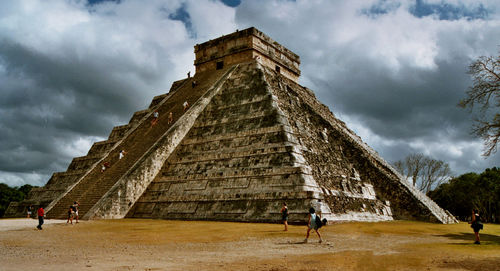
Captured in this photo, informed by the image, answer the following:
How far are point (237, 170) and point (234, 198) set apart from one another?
1203 mm

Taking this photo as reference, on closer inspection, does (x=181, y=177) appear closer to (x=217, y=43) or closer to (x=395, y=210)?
(x=395, y=210)

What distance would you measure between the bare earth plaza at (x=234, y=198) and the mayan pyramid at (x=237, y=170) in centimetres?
6

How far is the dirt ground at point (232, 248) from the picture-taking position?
6.54 metres

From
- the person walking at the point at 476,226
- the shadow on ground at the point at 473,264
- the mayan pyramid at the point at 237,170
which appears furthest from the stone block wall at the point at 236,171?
the shadow on ground at the point at 473,264

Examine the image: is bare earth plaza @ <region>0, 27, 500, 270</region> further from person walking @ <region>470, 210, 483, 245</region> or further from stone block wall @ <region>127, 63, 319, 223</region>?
person walking @ <region>470, 210, 483, 245</region>

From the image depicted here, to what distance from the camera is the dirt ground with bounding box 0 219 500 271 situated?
→ 6535mm

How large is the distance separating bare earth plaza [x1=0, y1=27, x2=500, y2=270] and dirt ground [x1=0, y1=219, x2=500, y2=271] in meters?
0.03

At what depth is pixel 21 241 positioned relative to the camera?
31.4 ft

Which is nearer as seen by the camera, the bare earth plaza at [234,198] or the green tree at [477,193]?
the bare earth plaza at [234,198]

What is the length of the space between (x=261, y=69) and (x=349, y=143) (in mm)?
5955

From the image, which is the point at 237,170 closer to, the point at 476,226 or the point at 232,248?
the point at 232,248

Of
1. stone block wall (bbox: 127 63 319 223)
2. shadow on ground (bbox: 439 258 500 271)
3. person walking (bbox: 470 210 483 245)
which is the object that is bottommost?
shadow on ground (bbox: 439 258 500 271)

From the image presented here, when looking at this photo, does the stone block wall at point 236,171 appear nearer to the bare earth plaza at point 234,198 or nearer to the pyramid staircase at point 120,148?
the bare earth plaza at point 234,198

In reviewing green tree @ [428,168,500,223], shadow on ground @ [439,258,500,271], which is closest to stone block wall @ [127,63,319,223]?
shadow on ground @ [439,258,500,271]
